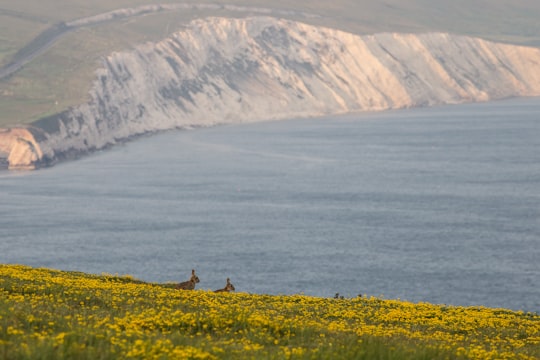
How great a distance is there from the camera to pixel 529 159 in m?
163

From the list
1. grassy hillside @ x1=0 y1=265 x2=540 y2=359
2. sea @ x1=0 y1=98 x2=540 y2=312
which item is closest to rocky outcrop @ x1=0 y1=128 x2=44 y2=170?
sea @ x1=0 y1=98 x2=540 y2=312

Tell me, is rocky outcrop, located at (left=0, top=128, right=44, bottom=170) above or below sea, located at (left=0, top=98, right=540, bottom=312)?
above

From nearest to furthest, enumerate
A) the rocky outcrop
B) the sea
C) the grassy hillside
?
the grassy hillside
the sea
the rocky outcrop

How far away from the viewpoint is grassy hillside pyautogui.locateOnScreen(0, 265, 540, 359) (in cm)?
1780

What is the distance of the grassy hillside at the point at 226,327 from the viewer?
58.4 feet

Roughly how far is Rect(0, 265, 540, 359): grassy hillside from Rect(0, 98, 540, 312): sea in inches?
1680

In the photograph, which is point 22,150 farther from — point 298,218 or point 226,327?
point 226,327

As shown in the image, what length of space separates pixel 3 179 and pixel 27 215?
119 feet

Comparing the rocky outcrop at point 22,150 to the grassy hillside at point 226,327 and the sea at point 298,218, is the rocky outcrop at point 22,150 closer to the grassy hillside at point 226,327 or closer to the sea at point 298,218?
the sea at point 298,218

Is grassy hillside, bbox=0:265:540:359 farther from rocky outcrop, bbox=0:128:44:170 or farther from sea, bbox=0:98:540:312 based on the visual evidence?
rocky outcrop, bbox=0:128:44:170

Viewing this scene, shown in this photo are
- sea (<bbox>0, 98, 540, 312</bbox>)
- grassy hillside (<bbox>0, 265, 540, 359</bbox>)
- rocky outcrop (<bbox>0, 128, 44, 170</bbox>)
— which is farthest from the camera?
rocky outcrop (<bbox>0, 128, 44, 170</bbox>)

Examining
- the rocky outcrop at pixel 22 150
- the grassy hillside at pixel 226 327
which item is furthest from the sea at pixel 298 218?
the grassy hillside at pixel 226 327

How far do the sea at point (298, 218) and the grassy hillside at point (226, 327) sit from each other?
42.7 meters

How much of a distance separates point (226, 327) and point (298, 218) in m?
90.9
